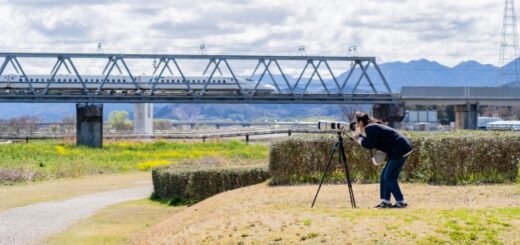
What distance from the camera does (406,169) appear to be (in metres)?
22.8

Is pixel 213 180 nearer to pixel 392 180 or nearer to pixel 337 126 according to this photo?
pixel 337 126

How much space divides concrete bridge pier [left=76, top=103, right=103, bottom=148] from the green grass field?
3.76m

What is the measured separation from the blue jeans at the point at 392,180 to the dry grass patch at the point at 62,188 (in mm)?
13932

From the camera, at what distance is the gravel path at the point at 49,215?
69.7 ft

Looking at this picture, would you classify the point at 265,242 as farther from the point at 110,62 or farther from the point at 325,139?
the point at 110,62

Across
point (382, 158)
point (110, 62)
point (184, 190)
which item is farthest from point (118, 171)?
point (110, 62)

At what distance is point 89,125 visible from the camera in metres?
68.1

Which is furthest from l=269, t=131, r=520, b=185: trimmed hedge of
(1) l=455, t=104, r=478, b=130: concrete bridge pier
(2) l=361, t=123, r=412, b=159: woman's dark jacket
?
(1) l=455, t=104, r=478, b=130: concrete bridge pier

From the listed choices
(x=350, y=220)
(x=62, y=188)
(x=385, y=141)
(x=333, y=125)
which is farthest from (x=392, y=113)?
(x=350, y=220)

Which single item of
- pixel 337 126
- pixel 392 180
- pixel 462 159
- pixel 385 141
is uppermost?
pixel 337 126

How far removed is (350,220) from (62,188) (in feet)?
69.5

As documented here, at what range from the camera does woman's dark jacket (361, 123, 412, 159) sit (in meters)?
16.8

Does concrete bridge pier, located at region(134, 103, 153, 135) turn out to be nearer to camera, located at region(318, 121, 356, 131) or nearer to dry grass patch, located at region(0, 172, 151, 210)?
dry grass patch, located at region(0, 172, 151, 210)

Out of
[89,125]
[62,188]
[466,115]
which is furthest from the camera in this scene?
[466,115]
